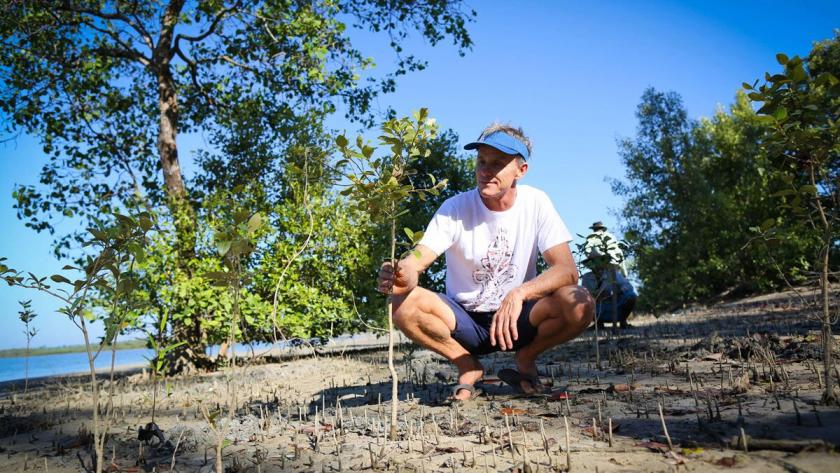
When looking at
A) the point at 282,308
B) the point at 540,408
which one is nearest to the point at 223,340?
the point at 282,308

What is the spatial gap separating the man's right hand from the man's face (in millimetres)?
797

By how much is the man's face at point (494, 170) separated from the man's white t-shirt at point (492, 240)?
0.81ft

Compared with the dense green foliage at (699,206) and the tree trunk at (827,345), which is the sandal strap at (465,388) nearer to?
the tree trunk at (827,345)

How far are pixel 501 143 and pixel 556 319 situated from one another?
1.24 metres

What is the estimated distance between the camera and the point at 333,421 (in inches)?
136

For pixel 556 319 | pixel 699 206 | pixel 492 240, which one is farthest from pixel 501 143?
pixel 699 206

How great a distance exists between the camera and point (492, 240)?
4.11 meters

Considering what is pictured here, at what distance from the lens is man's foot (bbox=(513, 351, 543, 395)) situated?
3.82 meters

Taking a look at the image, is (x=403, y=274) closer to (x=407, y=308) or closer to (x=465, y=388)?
(x=407, y=308)

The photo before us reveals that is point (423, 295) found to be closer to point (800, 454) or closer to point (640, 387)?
point (640, 387)

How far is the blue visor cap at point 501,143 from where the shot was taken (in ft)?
12.2

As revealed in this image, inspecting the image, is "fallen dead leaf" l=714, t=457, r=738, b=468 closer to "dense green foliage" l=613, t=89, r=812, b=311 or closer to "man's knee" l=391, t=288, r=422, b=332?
"man's knee" l=391, t=288, r=422, b=332

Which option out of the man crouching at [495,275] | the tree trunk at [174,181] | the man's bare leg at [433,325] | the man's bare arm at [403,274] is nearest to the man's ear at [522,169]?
the man crouching at [495,275]

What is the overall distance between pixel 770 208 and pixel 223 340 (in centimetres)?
1931
